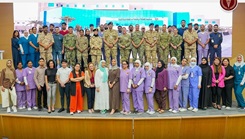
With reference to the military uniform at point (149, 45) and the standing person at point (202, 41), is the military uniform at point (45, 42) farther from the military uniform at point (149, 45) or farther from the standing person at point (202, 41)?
the standing person at point (202, 41)

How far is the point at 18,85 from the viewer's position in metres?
8.00

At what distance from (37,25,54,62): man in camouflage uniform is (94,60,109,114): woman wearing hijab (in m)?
1.86

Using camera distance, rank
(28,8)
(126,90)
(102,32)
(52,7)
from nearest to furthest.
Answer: (126,90) → (102,32) → (28,8) → (52,7)

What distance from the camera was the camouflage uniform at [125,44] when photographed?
8.82 metres

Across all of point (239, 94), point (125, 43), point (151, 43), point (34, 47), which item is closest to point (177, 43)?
point (151, 43)

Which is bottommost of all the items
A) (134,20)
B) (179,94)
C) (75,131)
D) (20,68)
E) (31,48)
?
(75,131)

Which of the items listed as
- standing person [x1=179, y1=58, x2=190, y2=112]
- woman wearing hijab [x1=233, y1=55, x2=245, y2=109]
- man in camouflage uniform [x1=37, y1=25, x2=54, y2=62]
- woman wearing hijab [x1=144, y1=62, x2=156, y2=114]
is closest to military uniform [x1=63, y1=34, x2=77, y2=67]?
man in camouflage uniform [x1=37, y1=25, x2=54, y2=62]

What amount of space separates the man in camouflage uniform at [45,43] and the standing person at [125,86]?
2.36m

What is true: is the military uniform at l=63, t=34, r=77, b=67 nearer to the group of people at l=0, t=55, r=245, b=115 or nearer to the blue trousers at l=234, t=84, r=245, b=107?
the group of people at l=0, t=55, r=245, b=115

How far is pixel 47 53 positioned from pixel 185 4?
21.9 feet

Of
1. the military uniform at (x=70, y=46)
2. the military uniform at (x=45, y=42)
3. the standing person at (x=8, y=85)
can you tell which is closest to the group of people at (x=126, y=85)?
the standing person at (x=8, y=85)

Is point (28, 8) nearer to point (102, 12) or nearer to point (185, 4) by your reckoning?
point (102, 12)

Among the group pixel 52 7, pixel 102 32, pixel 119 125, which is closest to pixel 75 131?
pixel 119 125

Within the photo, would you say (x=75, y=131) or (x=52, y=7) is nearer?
(x=75, y=131)
